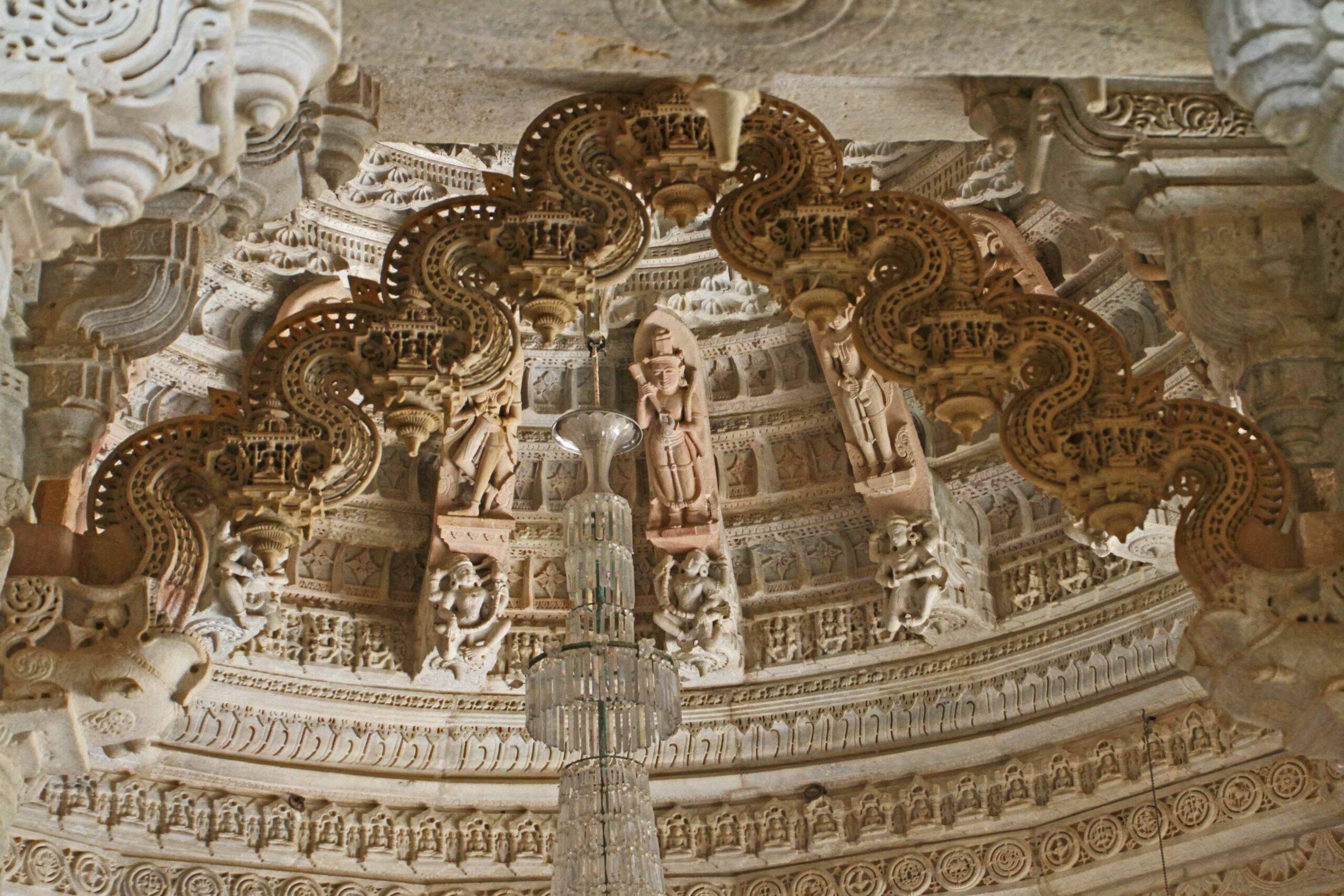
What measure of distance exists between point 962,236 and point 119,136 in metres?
2.30

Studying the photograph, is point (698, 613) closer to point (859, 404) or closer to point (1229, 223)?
point (859, 404)

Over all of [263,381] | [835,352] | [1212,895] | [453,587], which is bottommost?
[1212,895]

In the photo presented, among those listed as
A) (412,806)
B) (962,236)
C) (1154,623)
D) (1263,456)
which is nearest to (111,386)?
(962,236)

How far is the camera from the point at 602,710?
21.6ft

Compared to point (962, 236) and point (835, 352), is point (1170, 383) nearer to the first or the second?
point (835, 352)

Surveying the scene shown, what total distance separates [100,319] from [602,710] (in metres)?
2.35

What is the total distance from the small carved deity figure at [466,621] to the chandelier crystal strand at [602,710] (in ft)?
3.97

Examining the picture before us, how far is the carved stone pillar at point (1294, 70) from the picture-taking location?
367 cm

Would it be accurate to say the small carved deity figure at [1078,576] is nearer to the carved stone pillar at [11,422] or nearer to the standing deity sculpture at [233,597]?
the standing deity sculpture at [233,597]

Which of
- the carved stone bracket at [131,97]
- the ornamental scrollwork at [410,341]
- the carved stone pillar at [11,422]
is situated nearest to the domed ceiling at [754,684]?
the carved stone pillar at [11,422]

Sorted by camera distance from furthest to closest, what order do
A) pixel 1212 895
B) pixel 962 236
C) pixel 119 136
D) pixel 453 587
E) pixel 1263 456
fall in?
pixel 453 587 < pixel 1212 895 < pixel 962 236 < pixel 1263 456 < pixel 119 136

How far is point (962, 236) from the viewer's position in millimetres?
5000

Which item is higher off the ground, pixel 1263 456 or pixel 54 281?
pixel 54 281

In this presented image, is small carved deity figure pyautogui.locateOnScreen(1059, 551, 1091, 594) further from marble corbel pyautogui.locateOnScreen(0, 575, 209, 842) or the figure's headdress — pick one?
marble corbel pyautogui.locateOnScreen(0, 575, 209, 842)
